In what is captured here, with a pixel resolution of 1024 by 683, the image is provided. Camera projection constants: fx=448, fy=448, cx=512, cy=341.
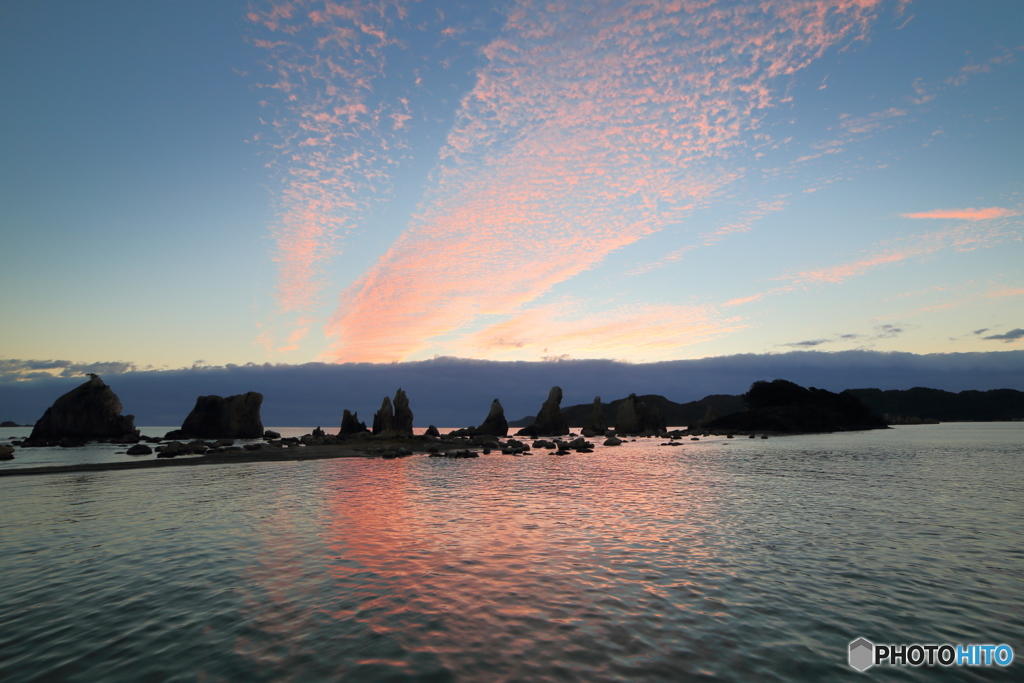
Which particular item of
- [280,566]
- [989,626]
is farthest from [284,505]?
[989,626]

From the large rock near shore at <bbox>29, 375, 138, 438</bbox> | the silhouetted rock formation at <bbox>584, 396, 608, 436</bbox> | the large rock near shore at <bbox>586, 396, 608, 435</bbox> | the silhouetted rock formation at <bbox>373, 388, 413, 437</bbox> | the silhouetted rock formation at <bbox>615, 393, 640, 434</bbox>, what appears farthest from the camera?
the large rock near shore at <bbox>586, 396, 608, 435</bbox>

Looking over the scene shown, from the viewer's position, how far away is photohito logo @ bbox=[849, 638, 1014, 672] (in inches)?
323

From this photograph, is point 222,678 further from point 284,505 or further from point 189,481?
point 189,481

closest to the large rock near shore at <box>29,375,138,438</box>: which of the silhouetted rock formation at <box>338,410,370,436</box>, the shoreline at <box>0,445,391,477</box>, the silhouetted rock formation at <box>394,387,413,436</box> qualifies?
the silhouetted rock formation at <box>338,410,370,436</box>

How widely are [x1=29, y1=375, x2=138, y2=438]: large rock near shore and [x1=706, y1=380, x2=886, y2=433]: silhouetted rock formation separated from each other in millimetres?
179678

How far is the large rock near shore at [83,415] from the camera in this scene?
108m

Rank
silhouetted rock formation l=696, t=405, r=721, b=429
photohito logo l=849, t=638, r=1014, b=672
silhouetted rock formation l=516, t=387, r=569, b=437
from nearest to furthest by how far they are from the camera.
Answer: photohito logo l=849, t=638, r=1014, b=672 → silhouetted rock formation l=516, t=387, r=569, b=437 → silhouetted rock formation l=696, t=405, r=721, b=429

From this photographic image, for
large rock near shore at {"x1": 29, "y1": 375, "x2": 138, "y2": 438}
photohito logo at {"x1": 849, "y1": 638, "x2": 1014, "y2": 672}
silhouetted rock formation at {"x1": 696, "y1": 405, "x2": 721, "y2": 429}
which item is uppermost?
large rock near shore at {"x1": 29, "y1": 375, "x2": 138, "y2": 438}

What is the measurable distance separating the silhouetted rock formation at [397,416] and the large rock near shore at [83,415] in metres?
64.7

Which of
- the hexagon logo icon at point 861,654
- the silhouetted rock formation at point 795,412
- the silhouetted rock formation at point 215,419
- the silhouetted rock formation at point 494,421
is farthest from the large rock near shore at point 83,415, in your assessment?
the silhouetted rock formation at point 795,412

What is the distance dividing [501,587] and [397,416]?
108m

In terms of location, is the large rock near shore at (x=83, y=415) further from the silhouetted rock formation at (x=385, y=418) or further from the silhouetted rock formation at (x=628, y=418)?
the silhouetted rock formation at (x=628, y=418)

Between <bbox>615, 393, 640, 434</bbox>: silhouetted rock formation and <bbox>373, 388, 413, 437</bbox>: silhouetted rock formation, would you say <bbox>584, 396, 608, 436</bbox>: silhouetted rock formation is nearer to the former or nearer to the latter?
<bbox>615, 393, 640, 434</bbox>: silhouetted rock formation

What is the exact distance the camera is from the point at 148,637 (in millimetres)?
9266
